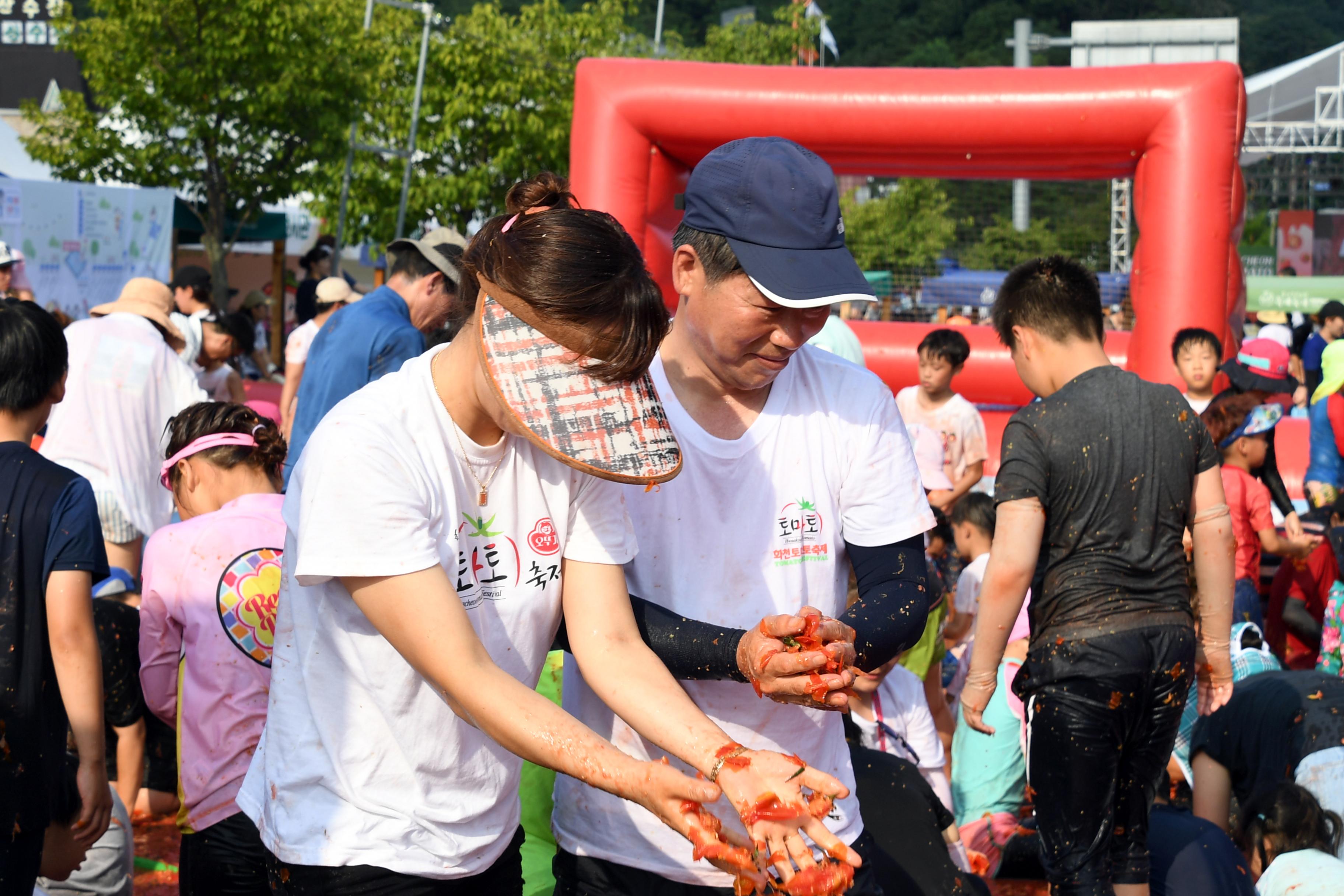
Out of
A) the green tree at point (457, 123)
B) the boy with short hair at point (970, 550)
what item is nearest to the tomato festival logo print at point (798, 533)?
the boy with short hair at point (970, 550)

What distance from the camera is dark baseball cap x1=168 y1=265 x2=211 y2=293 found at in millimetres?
7758

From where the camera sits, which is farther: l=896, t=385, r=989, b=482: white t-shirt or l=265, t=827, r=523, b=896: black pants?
l=896, t=385, r=989, b=482: white t-shirt

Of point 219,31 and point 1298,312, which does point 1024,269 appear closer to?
point 219,31

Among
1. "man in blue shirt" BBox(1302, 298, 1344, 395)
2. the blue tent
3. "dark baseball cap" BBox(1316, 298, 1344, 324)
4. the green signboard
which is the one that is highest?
the green signboard

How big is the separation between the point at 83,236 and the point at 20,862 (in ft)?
32.0

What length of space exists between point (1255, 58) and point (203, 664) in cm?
6843

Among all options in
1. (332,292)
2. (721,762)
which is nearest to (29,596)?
(721,762)

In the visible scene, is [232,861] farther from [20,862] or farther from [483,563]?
[483,563]

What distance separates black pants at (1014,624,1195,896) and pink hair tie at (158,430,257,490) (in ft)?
6.86

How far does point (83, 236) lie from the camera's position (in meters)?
10.8

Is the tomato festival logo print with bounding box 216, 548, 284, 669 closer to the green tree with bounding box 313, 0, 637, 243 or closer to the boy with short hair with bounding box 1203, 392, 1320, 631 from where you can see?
the boy with short hair with bounding box 1203, 392, 1320, 631

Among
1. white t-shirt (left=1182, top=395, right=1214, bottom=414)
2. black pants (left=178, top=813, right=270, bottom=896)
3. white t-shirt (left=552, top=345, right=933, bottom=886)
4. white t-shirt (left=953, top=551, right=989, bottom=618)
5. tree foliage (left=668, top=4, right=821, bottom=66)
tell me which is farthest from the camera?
tree foliage (left=668, top=4, right=821, bottom=66)

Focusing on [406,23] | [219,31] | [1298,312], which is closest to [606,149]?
[219,31]

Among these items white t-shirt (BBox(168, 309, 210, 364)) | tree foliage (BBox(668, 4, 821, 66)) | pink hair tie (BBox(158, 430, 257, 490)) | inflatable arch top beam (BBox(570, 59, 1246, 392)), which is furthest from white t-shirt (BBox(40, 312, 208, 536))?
tree foliage (BBox(668, 4, 821, 66))
